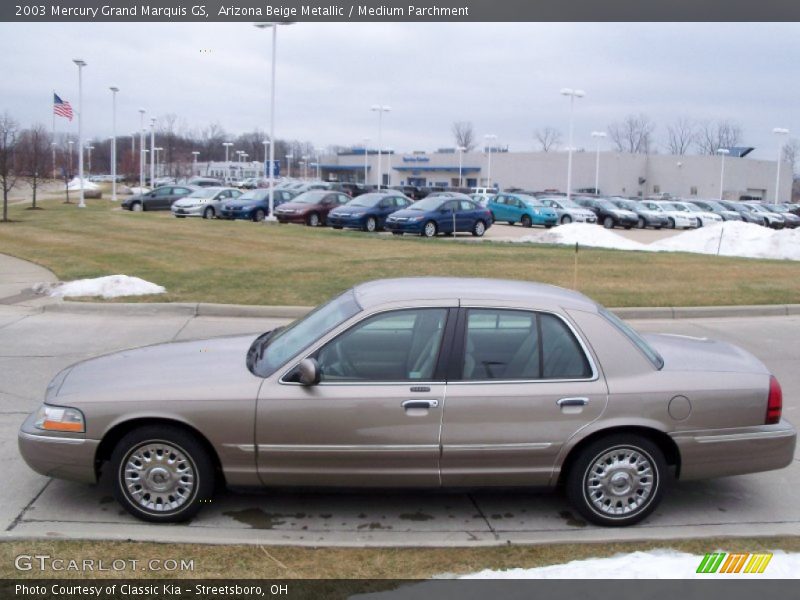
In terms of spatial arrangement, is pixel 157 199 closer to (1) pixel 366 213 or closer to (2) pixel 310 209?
(2) pixel 310 209

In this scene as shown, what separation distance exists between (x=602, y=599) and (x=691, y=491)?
2.30 m

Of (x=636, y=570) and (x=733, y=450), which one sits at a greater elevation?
(x=733, y=450)

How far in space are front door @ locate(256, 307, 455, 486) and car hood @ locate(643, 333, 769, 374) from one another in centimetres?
165

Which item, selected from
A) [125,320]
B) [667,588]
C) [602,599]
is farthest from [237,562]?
[125,320]

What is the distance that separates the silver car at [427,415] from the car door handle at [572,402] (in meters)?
0.01

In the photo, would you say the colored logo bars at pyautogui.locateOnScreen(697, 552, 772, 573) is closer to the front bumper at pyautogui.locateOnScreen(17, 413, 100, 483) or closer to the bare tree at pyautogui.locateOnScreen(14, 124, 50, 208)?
the front bumper at pyautogui.locateOnScreen(17, 413, 100, 483)

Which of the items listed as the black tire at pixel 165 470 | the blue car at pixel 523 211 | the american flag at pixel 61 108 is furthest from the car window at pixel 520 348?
the american flag at pixel 61 108

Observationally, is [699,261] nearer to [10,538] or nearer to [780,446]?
[780,446]

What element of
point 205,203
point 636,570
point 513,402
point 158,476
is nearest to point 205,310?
point 158,476

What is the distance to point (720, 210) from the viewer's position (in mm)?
51625

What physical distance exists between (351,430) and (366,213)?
26.0 metres

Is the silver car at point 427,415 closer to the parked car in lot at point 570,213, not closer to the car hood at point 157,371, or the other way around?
the car hood at point 157,371

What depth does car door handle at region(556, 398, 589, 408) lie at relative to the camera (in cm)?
512

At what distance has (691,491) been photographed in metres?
5.95
